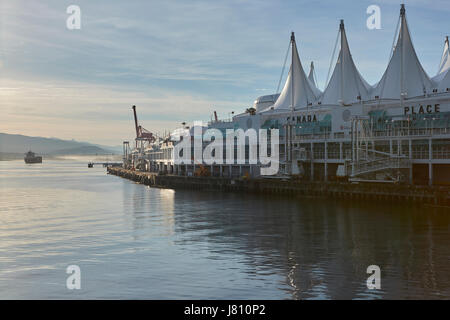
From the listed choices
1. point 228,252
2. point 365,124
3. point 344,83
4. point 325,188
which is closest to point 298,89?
point 344,83

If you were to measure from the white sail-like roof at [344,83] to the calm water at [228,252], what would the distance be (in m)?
34.5

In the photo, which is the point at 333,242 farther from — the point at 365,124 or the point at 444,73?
the point at 444,73

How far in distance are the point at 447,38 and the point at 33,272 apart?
9341cm

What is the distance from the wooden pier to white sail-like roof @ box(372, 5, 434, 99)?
20.9 m

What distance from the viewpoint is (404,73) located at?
72.9 meters

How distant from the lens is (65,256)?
29.3m

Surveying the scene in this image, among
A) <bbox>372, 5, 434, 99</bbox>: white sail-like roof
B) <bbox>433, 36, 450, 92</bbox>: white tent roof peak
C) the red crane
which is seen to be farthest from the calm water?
the red crane

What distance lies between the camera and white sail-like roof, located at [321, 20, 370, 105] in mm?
81188

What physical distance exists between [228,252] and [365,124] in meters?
44.4

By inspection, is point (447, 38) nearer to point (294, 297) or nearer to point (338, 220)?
point (338, 220)
